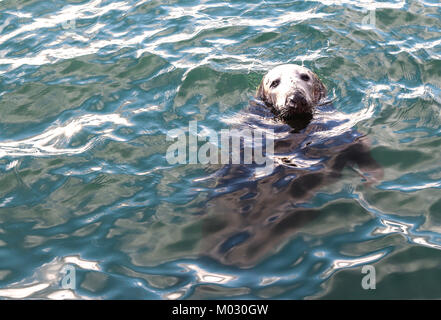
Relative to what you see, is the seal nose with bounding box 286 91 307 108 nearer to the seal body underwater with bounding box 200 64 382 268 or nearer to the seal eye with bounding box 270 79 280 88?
the seal body underwater with bounding box 200 64 382 268

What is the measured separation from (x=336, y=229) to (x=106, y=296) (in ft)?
7.68

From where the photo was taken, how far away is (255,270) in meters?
4.89

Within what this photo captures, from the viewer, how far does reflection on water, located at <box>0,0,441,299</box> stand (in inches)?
196

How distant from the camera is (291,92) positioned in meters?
7.28

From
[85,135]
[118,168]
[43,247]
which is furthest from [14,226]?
[85,135]

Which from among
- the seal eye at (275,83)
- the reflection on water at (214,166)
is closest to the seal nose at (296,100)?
the reflection on water at (214,166)

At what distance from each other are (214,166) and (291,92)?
1.60 meters

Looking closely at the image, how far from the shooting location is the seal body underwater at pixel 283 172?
526 cm

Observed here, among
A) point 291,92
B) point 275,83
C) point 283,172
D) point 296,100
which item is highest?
point 275,83

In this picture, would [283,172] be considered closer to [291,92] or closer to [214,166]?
[214,166]

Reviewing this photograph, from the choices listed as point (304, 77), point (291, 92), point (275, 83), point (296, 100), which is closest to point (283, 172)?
point (296, 100)

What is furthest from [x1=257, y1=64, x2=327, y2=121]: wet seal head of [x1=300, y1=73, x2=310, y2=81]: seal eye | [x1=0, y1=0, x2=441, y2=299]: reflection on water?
[x1=0, y1=0, x2=441, y2=299]: reflection on water

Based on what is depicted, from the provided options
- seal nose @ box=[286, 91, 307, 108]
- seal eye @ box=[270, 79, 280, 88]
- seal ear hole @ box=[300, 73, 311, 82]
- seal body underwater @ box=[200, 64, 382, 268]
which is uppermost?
seal ear hole @ box=[300, 73, 311, 82]
